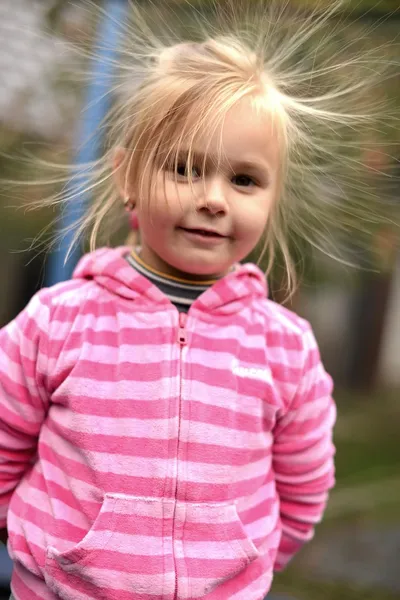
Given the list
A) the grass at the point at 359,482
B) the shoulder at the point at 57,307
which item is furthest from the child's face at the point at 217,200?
the grass at the point at 359,482

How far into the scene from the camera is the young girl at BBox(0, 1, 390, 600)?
4.09 ft

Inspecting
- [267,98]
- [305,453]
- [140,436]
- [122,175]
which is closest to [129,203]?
[122,175]

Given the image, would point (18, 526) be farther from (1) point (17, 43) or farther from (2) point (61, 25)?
(1) point (17, 43)

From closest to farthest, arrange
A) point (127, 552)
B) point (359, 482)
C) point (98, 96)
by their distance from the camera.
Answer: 1. point (127, 552)
2. point (98, 96)
3. point (359, 482)

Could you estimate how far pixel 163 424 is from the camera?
126cm

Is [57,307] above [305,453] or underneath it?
above

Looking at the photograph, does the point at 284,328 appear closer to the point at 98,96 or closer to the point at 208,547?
the point at 208,547

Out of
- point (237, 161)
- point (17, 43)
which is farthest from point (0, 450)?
point (17, 43)

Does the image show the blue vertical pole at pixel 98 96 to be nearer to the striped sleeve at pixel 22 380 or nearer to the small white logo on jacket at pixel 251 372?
the striped sleeve at pixel 22 380

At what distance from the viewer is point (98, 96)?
164 centimetres

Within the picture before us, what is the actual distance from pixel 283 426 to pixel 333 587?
66.5 inches

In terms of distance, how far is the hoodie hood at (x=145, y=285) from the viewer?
1.34m

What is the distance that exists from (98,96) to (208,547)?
37.8 inches

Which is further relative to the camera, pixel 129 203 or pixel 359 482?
pixel 359 482
